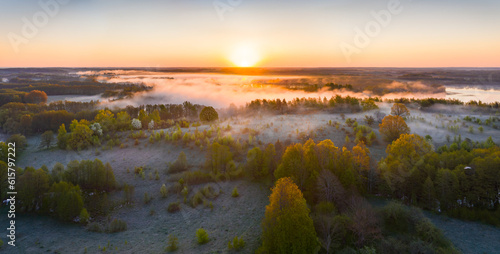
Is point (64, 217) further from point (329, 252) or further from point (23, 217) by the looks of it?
point (329, 252)

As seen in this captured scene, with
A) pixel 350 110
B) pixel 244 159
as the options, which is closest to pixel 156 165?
pixel 244 159

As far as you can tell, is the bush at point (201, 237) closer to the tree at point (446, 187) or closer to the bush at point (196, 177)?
the bush at point (196, 177)

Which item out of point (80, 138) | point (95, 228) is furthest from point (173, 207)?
point (80, 138)

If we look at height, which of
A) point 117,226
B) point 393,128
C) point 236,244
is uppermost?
point 393,128

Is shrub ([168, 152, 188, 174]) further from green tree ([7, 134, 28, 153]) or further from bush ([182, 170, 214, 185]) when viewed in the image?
green tree ([7, 134, 28, 153])

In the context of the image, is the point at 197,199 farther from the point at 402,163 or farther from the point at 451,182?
the point at 451,182

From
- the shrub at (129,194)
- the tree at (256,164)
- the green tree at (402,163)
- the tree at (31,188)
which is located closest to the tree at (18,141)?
the tree at (31,188)

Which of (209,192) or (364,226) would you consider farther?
(209,192)
